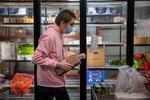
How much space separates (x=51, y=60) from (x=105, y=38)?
8.31 ft

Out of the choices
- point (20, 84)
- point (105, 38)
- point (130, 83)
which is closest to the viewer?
point (130, 83)

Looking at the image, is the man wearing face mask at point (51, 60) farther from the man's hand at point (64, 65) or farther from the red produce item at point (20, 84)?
the red produce item at point (20, 84)

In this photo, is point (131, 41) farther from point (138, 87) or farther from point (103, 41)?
point (138, 87)

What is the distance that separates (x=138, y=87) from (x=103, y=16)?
2805 mm

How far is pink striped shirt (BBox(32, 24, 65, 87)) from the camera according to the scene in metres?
2.88

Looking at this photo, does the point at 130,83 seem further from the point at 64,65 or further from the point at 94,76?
the point at 94,76

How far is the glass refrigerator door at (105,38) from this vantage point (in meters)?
4.64

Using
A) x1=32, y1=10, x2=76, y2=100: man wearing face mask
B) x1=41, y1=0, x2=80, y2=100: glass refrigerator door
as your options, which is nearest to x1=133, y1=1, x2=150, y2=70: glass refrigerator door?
x1=41, y1=0, x2=80, y2=100: glass refrigerator door

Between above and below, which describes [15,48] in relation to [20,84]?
above

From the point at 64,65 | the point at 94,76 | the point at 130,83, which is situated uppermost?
the point at 64,65

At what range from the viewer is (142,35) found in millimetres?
4434

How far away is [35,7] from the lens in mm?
4203

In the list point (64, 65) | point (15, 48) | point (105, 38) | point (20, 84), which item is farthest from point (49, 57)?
point (105, 38)

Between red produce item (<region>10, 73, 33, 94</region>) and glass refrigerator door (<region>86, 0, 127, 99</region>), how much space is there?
3.48ft
